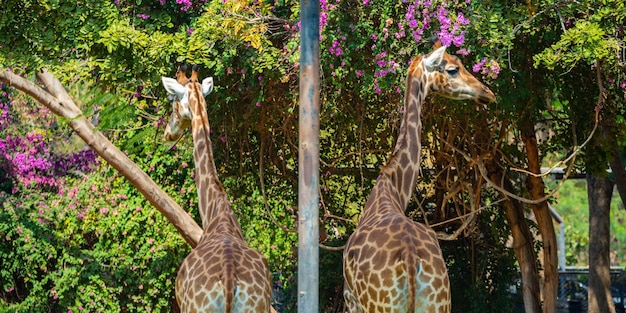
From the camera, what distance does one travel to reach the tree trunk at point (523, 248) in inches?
454

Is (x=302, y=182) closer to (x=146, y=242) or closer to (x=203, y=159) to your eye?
(x=203, y=159)

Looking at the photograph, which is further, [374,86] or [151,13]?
[151,13]

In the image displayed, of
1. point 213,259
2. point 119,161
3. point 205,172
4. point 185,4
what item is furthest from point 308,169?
point 119,161

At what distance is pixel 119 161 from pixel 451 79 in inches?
161

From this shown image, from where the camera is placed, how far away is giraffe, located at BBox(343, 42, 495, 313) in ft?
21.7

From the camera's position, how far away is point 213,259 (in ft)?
22.8

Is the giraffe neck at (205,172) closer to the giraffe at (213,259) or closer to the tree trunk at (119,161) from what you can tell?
the giraffe at (213,259)

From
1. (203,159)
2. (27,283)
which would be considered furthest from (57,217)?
(203,159)

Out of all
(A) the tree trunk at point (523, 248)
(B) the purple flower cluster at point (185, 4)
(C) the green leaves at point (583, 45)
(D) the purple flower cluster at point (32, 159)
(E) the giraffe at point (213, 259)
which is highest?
(B) the purple flower cluster at point (185, 4)

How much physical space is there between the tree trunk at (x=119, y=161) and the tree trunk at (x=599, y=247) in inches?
206

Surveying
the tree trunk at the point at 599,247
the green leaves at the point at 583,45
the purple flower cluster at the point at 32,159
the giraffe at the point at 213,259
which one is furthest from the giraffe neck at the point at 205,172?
the tree trunk at the point at 599,247

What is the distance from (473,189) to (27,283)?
5871 millimetres

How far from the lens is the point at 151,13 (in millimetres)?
10352

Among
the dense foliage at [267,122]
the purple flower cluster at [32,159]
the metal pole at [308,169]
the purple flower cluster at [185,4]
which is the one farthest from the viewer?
the purple flower cluster at [32,159]
